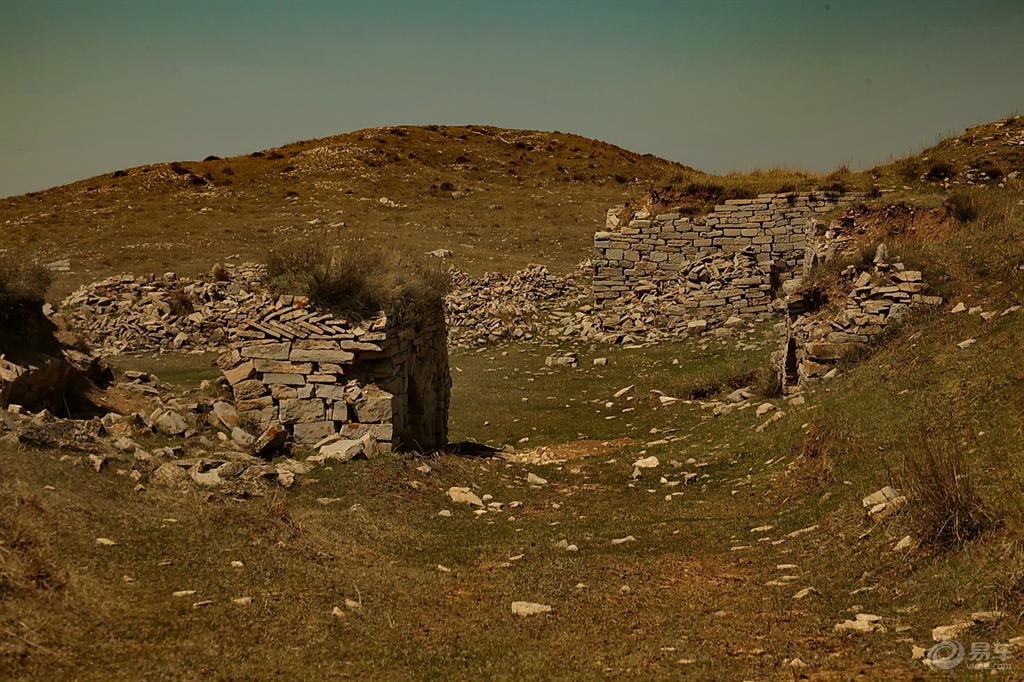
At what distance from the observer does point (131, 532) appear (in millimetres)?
7695

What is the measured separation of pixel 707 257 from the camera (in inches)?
1013

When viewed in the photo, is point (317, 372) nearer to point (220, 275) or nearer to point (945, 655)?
point (945, 655)

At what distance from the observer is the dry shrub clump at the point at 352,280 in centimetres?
1202

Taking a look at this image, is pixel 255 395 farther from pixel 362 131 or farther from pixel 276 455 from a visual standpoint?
pixel 362 131

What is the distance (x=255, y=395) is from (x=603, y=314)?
1528cm

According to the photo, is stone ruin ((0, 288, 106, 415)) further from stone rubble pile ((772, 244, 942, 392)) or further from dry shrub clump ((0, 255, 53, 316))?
stone rubble pile ((772, 244, 942, 392))

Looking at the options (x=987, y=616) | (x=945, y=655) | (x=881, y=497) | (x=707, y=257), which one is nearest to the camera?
(x=945, y=655)

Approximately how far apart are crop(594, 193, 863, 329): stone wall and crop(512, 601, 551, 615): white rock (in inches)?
696

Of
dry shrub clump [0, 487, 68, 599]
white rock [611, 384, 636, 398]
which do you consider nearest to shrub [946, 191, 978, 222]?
white rock [611, 384, 636, 398]

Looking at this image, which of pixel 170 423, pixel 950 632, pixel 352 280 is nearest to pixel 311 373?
pixel 352 280

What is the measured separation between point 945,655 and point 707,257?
2131cm

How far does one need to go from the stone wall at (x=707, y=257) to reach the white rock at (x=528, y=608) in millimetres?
17674

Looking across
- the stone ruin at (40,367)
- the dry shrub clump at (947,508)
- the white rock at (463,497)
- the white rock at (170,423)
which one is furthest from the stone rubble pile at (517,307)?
the dry shrub clump at (947,508)

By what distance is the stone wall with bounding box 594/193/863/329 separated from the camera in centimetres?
2447
